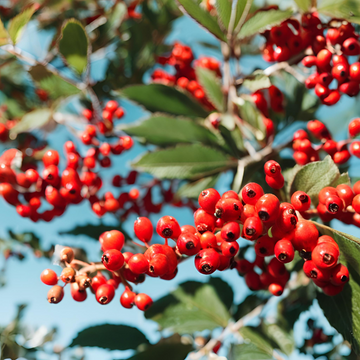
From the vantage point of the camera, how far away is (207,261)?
111 centimetres

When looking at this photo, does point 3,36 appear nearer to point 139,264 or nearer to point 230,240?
point 139,264

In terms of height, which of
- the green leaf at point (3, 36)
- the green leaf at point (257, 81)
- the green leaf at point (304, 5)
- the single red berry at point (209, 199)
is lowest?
the single red berry at point (209, 199)

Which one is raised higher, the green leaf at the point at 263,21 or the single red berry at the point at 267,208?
the green leaf at the point at 263,21

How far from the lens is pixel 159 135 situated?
77.5 inches

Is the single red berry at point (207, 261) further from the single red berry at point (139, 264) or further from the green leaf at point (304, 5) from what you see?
the green leaf at point (304, 5)

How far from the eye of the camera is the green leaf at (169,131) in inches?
75.7

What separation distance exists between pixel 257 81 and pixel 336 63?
1.23ft

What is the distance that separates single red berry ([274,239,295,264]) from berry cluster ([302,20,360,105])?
2.94ft

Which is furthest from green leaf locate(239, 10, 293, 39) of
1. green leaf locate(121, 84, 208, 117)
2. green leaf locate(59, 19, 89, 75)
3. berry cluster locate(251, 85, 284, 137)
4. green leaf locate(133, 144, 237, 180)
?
green leaf locate(59, 19, 89, 75)

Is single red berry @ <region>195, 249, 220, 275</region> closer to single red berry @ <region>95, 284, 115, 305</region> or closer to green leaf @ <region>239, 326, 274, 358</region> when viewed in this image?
single red berry @ <region>95, 284, 115, 305</region>

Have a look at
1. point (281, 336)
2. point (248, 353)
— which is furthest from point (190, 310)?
point (281, 336)

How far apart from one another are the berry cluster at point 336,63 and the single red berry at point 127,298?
130 centimetres

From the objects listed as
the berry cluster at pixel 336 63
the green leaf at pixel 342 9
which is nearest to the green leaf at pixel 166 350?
the berry cluster at pixel 336 63

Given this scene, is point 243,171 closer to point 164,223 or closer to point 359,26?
point 164,223
